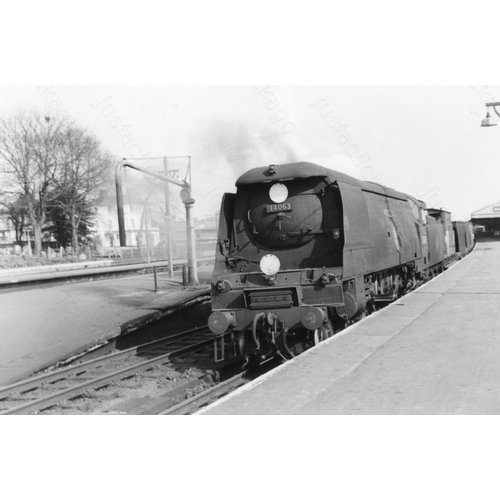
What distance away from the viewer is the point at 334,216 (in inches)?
332

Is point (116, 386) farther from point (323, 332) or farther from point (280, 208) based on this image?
point (280, 208)

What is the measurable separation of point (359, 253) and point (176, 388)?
143 inches

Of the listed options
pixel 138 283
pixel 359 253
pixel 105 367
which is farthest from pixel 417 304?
pixel 138 283

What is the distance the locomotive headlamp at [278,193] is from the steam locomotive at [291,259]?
0.05 feet

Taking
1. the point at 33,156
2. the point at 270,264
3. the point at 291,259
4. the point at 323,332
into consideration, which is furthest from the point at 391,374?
the point at 33,156

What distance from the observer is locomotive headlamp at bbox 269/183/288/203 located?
8.52 m

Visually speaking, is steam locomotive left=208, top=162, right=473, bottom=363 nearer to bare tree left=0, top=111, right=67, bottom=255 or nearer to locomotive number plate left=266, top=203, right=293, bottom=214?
locomotive number plate left=266, top=203, right=293, bottom=214

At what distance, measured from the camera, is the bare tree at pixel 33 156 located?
1373cm

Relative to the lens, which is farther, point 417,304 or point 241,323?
point 417,304

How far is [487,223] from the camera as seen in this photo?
38.7m

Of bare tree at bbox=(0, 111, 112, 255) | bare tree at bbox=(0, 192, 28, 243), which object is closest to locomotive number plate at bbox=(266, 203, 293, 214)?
bare tree at bbox=(0, 111, 112, 255)

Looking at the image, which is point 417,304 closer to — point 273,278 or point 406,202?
point 406,202

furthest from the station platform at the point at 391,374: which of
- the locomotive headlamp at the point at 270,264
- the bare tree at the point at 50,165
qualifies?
the bare tree at the point at 50,165

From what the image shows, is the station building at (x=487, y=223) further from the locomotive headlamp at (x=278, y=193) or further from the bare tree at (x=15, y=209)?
the bare tree at (x=15, y=209)
